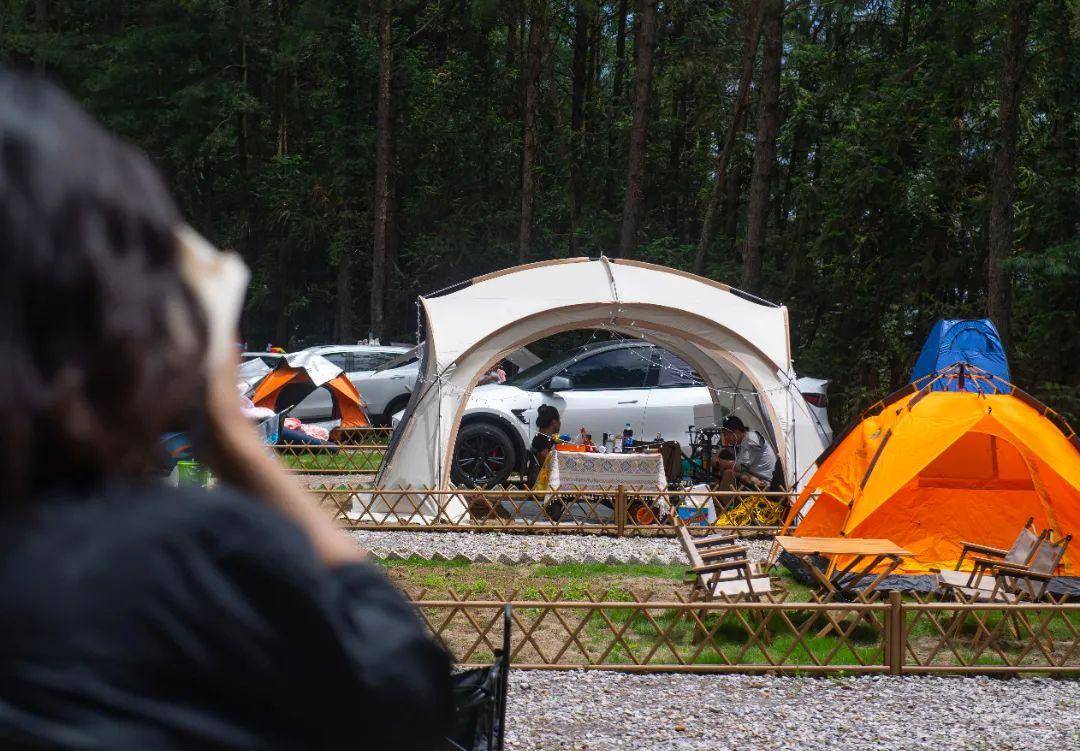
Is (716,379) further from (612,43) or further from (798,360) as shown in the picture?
(612,43)

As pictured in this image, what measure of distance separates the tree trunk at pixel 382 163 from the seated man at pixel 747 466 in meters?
16.2

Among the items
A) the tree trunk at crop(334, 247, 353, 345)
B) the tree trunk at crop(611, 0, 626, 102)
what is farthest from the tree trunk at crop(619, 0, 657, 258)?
the tree trunk at crop(334, 247, 353, 345)

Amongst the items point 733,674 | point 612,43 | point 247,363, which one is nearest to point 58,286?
point 733,674

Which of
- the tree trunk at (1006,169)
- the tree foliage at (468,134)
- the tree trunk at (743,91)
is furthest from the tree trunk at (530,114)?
the tree trunk at (1006,169)

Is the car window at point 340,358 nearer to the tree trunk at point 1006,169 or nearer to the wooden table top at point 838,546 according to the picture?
the tree trunk at point 1006,169

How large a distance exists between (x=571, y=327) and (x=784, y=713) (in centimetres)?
662

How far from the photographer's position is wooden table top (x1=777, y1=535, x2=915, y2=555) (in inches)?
348

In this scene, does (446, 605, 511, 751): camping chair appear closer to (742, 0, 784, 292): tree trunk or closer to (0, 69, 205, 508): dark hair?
(0, 69, 205, 508): dark hair

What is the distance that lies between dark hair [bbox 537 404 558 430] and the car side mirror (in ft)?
2.89

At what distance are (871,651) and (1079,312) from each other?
1171cm

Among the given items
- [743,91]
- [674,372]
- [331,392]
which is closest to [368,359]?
[331,392]

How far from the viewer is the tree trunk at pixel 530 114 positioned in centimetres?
2753

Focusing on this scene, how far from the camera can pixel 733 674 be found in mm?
7430

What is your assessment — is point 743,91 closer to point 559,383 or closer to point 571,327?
point 559,383
